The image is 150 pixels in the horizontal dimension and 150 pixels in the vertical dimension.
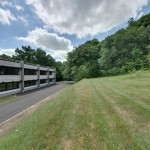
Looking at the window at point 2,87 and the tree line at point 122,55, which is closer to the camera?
the window at point 2,87

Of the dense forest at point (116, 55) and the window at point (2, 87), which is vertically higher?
the dense forest at point (116, 55)

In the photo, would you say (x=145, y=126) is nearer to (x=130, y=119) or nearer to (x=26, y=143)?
(x=130, y=119)

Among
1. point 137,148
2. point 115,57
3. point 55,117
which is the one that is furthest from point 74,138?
point 115,57

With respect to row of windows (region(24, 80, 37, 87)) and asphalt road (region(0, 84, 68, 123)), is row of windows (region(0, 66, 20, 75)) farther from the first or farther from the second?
asphalt road (region(0, 84, 68, 123))

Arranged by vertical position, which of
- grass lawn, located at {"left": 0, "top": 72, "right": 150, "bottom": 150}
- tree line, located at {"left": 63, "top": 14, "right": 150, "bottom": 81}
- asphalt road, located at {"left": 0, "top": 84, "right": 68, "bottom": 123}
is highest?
tree line, located at {"left": 63, "top": 14, "right": 150, "bottom": 81}

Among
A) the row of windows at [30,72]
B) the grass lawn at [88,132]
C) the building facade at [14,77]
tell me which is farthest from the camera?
the row of windows at [30,72]

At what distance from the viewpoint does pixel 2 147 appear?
21.3 ft

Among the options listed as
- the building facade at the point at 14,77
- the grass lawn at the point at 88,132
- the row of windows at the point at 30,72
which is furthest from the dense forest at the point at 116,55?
the grass lawn at the point at 88,132

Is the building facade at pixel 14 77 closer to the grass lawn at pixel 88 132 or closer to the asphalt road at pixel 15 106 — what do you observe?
the asphalt road at pixel 15 106

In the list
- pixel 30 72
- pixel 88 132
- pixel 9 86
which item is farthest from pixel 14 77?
pixel 88 132

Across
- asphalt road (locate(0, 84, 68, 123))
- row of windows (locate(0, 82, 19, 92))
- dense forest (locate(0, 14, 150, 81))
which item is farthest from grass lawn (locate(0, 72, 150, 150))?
dense forest (locate(0, 14, 150, 81))

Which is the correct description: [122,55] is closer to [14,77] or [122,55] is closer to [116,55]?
[116,55]

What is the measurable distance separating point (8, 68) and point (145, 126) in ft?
99.5

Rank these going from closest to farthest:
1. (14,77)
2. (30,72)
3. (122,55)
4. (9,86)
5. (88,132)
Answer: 1. (88,132)
2. (9,86)
3. (14,77)
4. (30,72)
5. (122,55)
